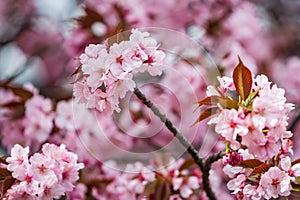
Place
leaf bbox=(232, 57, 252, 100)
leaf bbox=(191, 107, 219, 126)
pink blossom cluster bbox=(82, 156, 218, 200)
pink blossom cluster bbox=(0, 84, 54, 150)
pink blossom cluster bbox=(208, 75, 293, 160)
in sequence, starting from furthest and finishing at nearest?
pink blossom cluster bbox=(0, 84, 54, 150) → pink blossom cluster bbox=(82, 156, 218, 200) → leaf bbox=(191, 107, 219, 126) → leaf bbox=(232, 57, 252, 100) → pink blossom cluster bbox=(208, 75, 293, 160)

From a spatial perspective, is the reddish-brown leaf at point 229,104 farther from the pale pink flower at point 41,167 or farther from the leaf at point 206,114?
the pale pink flower at point 41,167

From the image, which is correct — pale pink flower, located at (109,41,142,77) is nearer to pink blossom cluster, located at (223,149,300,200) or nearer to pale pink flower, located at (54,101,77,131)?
pink blossom cluster, located at (223,149,300,200)

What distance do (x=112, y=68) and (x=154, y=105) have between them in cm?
20

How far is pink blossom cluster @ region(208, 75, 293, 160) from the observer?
122 centimetres

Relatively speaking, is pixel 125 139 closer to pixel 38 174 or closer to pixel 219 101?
pixel 38 174

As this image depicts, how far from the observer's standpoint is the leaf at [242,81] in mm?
1323

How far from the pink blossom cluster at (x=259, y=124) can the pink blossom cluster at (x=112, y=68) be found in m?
0.23

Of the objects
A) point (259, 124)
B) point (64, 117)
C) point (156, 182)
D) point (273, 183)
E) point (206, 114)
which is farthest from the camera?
point (64, 117)

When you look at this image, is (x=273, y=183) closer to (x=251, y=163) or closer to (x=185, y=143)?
(x=251, y=163)

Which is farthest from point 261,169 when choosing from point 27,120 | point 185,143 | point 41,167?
point 27,120

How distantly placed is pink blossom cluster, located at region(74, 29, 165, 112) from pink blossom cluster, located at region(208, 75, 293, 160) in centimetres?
23

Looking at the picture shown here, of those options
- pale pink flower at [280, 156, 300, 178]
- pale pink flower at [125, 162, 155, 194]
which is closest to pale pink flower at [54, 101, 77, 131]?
pale pink flower at [125, 162, 155, 194]

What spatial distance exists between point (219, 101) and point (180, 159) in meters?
A: 0.73

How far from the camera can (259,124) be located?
1.21 metres
